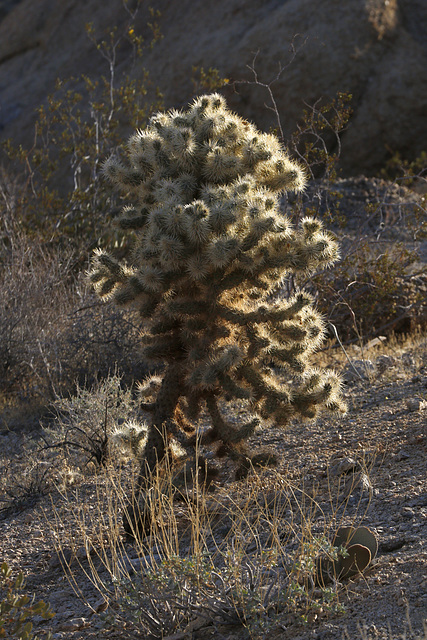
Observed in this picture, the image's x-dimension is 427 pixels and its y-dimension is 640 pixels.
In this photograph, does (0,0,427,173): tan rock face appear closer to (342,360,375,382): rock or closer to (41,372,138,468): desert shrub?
(342,360,375,382): rock

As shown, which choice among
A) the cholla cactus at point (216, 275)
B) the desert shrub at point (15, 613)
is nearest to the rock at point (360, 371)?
the cholla cactus at point (216, 275)

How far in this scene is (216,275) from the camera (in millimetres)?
4703

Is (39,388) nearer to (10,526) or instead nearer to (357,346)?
(10,526)

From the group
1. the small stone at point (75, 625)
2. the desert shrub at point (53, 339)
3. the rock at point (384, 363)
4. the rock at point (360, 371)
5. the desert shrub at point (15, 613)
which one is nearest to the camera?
the desert shrub at point (15, 613)

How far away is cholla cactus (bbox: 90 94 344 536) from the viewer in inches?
177

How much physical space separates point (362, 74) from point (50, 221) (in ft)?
24.8

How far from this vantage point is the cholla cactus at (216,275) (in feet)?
14.8

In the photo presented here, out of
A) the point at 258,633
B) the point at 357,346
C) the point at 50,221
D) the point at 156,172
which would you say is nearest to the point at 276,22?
the point at 50,221

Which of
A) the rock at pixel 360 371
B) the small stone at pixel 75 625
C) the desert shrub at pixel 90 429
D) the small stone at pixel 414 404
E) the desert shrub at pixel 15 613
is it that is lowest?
the rock at pixel 360 371

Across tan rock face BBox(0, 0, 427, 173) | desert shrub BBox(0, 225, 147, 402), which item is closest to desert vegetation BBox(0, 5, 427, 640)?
desert shrub BBox(0, 225, 147, 402)

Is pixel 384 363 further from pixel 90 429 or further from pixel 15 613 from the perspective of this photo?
pixel 15 613

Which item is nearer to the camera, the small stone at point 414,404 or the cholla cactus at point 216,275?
the cholla cactus at point 216,275

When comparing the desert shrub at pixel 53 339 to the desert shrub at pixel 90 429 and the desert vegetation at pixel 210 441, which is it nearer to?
the desert vegetation at pixel 210 441

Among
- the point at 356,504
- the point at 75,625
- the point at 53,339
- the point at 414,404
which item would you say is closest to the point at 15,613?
the point at 75,625
